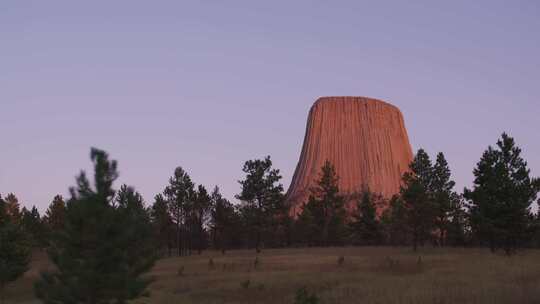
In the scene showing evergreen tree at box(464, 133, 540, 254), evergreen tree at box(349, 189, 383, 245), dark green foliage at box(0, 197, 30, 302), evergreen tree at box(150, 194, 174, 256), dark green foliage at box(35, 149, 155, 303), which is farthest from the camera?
evergreen tree at box(349, 189, 383, 245)

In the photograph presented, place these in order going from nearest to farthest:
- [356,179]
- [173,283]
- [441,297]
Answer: [441,297] → [173,283] → [356,179]

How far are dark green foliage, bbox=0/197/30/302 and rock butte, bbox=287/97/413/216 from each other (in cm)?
7981

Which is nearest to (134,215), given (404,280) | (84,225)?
(84,225)

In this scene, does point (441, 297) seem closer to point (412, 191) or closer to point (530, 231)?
point (530, 231)

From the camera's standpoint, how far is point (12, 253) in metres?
31.9

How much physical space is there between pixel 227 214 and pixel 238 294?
42.9m

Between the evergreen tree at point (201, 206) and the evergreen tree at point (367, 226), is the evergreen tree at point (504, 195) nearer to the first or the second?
the evergreen tree at point (367, 226)

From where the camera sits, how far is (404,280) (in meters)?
26.6

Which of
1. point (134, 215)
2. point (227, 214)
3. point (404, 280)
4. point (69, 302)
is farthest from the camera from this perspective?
point (227, 214)

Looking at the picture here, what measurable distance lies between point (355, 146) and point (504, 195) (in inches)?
2920

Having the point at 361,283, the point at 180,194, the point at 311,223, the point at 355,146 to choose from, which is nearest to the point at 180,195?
the point at 180,194

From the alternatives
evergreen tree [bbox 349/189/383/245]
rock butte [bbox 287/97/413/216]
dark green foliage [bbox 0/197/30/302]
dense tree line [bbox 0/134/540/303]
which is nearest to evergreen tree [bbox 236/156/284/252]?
dense tree line [bbox 0/134/540/303]

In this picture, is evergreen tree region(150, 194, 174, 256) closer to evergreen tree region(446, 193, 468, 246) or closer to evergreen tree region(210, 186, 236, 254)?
evergreen tree region(210, 186, 236, 254)

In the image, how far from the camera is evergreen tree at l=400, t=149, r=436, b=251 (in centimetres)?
5456
